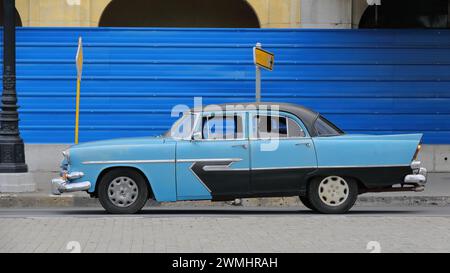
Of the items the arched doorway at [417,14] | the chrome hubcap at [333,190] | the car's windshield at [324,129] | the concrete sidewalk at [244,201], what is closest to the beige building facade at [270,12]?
the arched doorway at [417,14]

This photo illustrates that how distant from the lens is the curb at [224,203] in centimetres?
1560

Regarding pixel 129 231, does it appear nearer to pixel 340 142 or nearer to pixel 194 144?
pixel 194 144

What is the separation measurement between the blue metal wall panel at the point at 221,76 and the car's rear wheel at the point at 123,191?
7646 mm

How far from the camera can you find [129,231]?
34.7 feet

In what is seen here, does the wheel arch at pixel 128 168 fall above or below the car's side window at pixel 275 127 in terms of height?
below

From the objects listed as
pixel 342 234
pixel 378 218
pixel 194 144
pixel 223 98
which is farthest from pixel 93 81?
pixel 342 234

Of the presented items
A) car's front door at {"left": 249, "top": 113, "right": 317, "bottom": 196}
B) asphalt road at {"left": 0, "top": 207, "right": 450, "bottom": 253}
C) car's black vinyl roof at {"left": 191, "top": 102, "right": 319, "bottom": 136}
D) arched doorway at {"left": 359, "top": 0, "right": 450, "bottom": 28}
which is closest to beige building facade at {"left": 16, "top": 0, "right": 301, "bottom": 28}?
arched doorway at {"left": 359, "top": 0, "right": 450, "bottom": 28}

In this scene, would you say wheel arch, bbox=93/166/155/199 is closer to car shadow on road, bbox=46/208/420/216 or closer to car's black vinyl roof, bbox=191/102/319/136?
car shadow on road, bbox=46/208/420/216

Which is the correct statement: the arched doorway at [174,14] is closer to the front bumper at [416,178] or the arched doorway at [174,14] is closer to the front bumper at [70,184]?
the front bumper at [70,184]

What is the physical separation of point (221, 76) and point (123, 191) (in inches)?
322

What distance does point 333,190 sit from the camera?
13.3 m

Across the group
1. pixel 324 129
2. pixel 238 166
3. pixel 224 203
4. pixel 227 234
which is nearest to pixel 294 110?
pixel 324 129

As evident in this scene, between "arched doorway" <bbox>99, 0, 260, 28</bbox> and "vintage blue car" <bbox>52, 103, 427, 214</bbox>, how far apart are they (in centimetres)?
1308

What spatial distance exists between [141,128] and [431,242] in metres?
11.9
